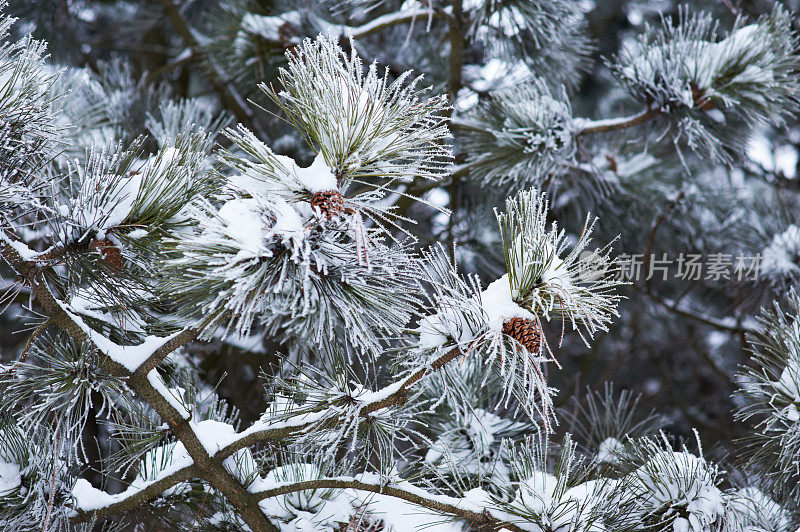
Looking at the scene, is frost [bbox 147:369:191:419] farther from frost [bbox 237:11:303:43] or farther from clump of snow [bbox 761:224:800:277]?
clump of snow [bbox 761:224:800:277]

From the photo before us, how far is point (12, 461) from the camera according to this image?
1031 mm

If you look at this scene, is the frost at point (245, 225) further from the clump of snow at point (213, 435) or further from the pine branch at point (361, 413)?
the clump of snow at point (213, 435)

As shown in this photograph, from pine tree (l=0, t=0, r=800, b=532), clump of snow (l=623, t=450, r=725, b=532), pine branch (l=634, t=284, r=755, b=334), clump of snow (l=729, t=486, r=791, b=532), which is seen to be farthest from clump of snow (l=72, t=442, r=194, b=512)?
pine branch (l=634, t=284, r=755, b=334)

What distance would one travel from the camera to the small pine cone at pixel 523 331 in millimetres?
792

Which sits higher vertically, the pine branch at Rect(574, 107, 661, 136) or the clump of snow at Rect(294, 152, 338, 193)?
the pine branch at Rect(574, 107, 661, 136)

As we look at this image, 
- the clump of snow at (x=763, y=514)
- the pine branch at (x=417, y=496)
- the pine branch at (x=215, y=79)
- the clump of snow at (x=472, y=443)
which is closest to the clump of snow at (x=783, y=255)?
the clump of snow at (x=763, y=514)

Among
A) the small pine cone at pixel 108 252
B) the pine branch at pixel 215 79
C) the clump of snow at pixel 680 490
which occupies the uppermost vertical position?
the pine branch at pixel 215 79

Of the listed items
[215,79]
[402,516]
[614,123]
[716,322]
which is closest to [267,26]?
[215,79]

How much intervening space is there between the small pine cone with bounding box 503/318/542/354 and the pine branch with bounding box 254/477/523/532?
0.32m

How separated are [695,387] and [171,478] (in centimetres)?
311

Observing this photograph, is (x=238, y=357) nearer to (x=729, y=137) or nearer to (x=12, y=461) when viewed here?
(x=12, y=461)

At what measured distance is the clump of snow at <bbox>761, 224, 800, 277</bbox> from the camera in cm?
195

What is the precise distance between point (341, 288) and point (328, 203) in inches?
3.8

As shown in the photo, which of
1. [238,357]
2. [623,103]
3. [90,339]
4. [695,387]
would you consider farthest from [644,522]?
[695,387]
